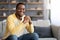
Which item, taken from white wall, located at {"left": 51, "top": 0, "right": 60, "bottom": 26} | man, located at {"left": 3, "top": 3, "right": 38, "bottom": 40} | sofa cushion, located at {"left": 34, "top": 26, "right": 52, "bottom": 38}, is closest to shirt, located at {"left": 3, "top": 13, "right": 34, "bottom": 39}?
man, located at {"left": 3, "top": 3, "right": 38, "bottom": 40}

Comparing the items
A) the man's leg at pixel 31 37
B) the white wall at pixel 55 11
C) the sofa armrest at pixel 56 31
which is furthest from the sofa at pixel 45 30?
the white wall at pixel 55 11

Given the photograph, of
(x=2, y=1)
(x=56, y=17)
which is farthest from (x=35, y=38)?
(x=2, y=1)

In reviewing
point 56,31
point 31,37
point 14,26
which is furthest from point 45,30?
point 14,26

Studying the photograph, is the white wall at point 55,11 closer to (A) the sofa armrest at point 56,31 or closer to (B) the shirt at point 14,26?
(A) the sofa armrest at point 56,31

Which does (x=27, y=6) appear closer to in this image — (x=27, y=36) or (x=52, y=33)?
(x=52, y=33)

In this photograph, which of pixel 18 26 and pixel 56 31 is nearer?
pixel 18 26

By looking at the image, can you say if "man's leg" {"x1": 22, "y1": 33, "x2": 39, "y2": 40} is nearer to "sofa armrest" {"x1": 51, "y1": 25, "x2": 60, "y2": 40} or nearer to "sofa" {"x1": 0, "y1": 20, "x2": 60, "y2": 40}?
"sofa" {"x1": 0, "y1": 20, "x2": 60, "y2": 40}

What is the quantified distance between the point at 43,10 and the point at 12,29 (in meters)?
4.11

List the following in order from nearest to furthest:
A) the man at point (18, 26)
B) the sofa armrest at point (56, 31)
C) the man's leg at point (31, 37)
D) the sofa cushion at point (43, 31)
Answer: the man at point (18, 26), the man's leg at point (31, 37), the sofa armrest at point (56, 31), the sofa cushion at point (43, 31)

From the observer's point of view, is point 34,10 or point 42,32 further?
point 34,10

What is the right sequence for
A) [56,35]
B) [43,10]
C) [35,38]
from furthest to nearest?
[43,10] < [56,35] < [35,38]

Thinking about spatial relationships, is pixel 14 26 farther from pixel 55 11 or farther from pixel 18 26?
pixel 55 11

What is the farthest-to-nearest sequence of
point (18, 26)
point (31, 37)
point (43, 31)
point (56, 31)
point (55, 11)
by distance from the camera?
point (55, 11) < point (43, 31) < point (56, 31) < point (31, 37) < point (18, 26)

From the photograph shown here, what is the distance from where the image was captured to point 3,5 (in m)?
6.73
